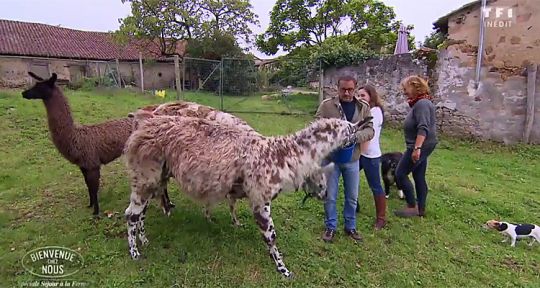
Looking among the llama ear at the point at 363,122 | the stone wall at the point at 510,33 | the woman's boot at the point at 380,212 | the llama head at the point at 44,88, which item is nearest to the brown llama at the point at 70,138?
the llama head at the point at 44,88

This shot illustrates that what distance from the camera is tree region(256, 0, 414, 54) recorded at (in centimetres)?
2486

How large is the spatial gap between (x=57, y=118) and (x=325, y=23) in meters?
24.3

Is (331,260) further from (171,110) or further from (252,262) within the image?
(171,110)

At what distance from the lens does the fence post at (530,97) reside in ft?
25.9

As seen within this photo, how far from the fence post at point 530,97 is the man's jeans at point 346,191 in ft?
22.4

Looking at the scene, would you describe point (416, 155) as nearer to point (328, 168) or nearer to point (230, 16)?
point (328, 168)

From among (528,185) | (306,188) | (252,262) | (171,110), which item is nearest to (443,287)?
(306,188)

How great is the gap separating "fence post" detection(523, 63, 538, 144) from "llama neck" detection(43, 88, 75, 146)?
9170 millimetres

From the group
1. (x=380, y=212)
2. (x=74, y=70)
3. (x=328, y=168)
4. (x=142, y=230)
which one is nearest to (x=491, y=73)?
(x=380, y=212)

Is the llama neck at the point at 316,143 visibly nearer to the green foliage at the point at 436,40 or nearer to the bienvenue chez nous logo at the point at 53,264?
the bienvenue chez nous logo at the point at 53,264

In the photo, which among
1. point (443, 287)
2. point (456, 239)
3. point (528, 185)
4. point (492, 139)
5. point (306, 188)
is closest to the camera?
point (443, 287)

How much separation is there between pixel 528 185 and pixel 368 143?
13.1ft

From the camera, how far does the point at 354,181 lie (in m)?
3.54

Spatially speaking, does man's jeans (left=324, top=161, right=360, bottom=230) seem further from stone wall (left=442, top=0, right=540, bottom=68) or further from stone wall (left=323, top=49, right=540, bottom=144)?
stone wall (left=442, top=0, right=540, bottom=68)
